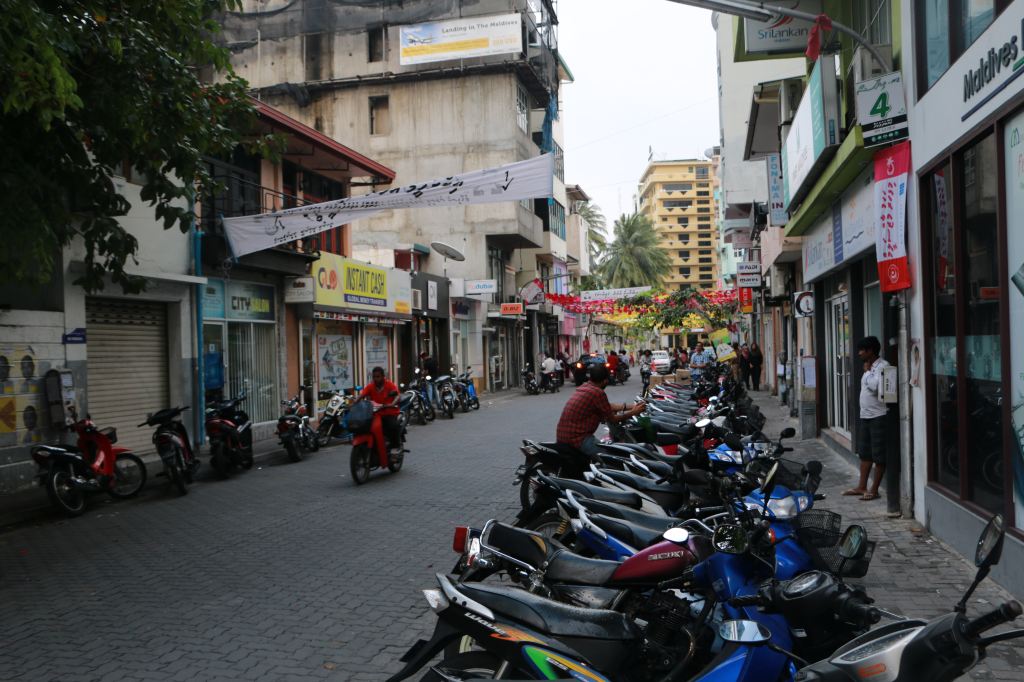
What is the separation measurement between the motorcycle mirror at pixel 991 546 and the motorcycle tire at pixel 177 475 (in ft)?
33.8

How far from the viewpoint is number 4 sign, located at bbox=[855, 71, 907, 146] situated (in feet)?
25.6

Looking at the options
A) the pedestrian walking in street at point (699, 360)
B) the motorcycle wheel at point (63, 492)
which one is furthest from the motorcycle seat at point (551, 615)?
the pedestrian walking in street at point (699, 360)

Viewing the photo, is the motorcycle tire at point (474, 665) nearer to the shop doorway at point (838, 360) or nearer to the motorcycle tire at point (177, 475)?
the motorcycle tire at point (177, 475)

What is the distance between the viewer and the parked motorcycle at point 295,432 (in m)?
14.2

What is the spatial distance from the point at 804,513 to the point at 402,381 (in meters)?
23.5

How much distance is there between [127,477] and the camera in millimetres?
10586

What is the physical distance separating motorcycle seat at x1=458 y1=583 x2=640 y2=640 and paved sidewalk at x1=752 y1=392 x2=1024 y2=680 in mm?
2034

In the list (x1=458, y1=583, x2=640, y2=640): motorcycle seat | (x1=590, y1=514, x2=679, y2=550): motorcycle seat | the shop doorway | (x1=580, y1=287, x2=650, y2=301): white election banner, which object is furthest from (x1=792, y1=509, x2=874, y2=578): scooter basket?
(x1=580, y1=287, x2=650, y2=301): white election banner

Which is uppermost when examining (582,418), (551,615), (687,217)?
(687,217)

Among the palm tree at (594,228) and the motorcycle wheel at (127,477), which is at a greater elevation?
the palm tree at (594,228)

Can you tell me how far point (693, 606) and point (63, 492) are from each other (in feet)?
27.2

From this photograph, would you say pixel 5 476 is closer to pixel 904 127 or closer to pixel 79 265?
pixel 79 265

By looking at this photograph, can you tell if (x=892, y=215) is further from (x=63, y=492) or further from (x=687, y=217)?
(x=687, y=217)

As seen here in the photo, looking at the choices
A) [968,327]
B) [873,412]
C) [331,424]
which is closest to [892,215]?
[968,327]
